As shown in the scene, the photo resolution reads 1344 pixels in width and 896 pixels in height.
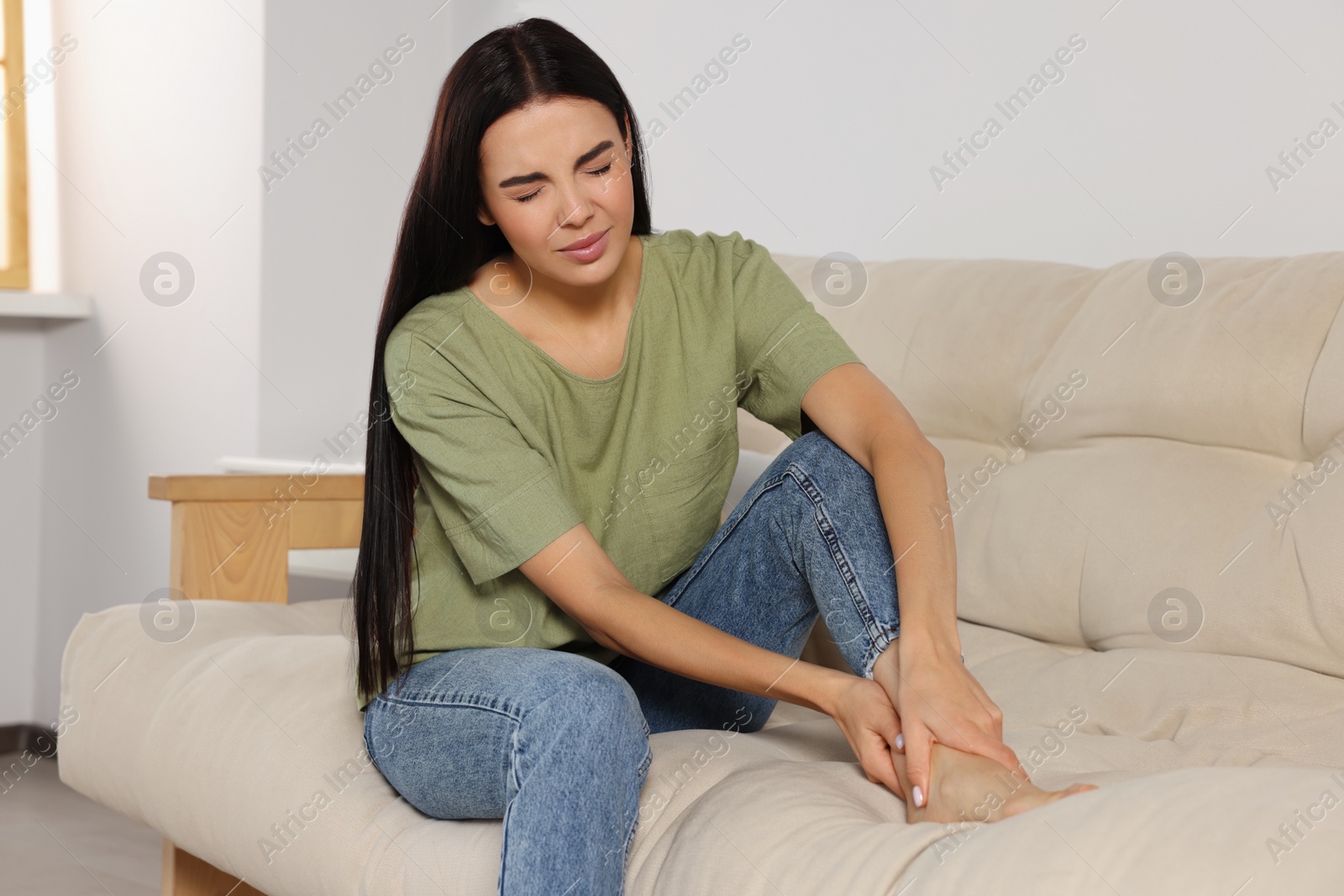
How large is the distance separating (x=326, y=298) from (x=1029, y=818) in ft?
6.30

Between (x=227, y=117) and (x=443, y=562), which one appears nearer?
(x=443, y=562)

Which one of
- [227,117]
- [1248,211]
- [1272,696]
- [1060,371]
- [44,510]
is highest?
[227,117]

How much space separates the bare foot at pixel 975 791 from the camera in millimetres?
774

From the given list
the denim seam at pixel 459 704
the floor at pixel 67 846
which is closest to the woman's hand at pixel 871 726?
the denim seam at pixel 459 704

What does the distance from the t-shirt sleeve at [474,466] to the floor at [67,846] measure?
46.0 inches

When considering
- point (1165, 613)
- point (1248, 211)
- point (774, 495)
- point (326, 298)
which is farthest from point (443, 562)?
point (326, 298)

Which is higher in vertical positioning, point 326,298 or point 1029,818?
point 326,298

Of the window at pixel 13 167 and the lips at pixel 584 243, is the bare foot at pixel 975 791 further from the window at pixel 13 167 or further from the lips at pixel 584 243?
the window at pixel 13 167

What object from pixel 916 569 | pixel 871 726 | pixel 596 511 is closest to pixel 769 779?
pixel 871 726

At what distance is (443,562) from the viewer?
1035mm

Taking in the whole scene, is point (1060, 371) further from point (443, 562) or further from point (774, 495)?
point (443, 562)

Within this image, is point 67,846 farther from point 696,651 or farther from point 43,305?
point 696,651

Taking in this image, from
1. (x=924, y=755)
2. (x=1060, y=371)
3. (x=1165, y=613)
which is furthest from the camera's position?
(x=1060, y=371)

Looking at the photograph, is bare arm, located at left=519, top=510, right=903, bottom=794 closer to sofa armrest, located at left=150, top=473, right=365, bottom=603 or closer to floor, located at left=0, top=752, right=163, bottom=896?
sofa armrest, located at left=150, top=473, right=365, bottom=603
